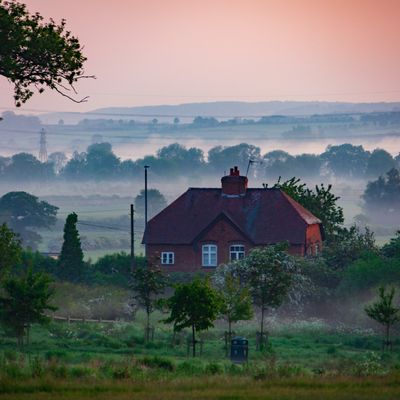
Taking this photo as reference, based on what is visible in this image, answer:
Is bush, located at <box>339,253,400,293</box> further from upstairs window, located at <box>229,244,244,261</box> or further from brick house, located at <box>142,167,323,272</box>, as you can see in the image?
upstairs window, located at <box>229,244,244,261</box>

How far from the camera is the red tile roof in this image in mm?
75062

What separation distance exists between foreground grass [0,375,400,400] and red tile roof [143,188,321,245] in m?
42.7

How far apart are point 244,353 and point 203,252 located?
31.9 metres

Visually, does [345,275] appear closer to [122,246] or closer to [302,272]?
[302,272]

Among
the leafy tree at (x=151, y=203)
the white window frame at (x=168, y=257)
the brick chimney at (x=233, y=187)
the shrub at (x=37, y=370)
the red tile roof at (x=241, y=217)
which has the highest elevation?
the leafy tree at (x=151, y=203)

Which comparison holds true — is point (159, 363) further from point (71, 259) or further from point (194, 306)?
point (71, 259)

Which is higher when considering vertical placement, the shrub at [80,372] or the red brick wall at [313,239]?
the red brick wall at [313,239]

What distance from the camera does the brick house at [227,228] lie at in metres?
75.0

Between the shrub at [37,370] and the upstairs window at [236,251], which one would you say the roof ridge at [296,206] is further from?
the shrub at [37,370]

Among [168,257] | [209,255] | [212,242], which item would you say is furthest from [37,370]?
[168,257]

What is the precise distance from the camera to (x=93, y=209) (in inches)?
6663

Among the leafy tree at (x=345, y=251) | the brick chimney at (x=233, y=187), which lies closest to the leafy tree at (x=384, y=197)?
the brick chimney at (x=233, y=187)

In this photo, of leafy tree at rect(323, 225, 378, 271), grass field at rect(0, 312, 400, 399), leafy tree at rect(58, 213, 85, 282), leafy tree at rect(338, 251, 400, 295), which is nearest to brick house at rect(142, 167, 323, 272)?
leafy tree at rect(323, 225, 378, 271)

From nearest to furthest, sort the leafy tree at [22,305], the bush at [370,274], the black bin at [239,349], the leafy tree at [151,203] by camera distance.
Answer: the black bin at [239,349]
the leafy tree at [22,305]
the bush at [370,274]
the leafy tree at [151,203]
